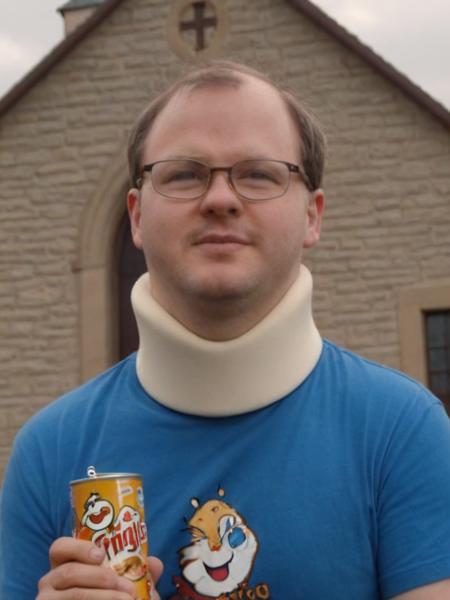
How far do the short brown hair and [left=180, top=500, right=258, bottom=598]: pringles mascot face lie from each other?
0.65 meters

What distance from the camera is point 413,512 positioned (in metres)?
1.72

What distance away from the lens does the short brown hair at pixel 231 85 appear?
1.94 m

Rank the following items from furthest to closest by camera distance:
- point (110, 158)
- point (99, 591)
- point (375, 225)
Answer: point (110, 158), point (375, 225), point (99, 591)

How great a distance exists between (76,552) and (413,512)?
1.79ft

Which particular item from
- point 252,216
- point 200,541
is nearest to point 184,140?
point 252,216

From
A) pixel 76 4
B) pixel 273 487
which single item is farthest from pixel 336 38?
pixel 76 4

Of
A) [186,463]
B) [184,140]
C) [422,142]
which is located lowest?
[186,463]

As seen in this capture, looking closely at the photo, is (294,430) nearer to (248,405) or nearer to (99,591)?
(248,405)

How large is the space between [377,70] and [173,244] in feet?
24.2

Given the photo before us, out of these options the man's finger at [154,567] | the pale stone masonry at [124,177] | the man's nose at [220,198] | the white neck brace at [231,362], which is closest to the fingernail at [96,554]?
the man's finger at [154,567]

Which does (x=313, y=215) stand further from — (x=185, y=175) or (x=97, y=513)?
(x=97, y=513)

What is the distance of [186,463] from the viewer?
6.02ft

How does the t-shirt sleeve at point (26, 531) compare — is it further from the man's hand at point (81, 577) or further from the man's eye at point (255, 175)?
the man's eye at point (255, 175)

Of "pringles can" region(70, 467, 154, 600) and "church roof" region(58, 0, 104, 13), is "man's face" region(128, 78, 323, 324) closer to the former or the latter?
"pringles can" region(70, 467, 154, 600)
